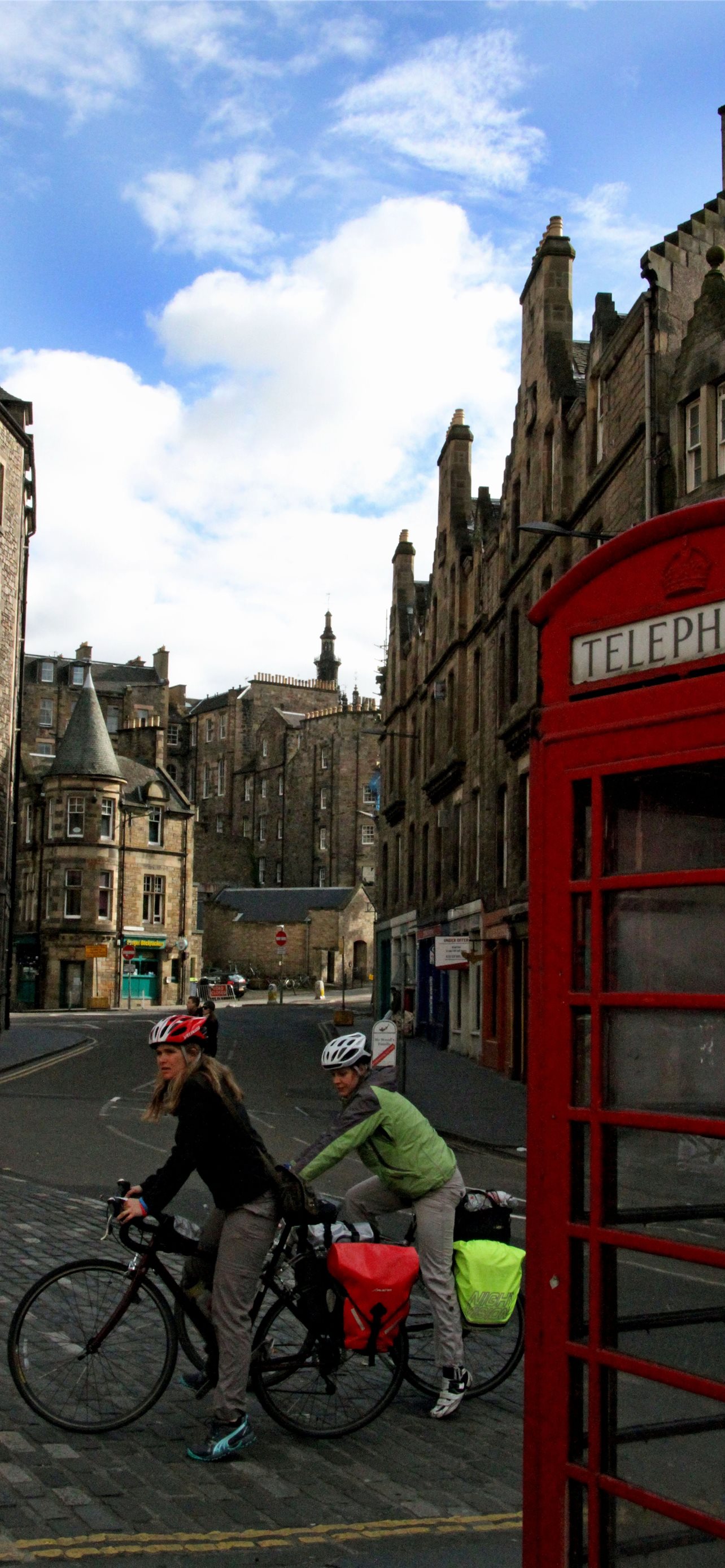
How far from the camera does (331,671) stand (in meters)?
120

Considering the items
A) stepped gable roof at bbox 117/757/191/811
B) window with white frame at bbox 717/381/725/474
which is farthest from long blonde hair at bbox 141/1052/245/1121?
stepped gable roof at bbox 117/757/191/811

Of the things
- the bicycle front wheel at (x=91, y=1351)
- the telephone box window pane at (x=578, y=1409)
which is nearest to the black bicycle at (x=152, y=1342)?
the bicycle front wheel at (x=91, y=1351)

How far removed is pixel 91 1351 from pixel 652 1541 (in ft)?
10.7

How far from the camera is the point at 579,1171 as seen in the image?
3730 millimetres

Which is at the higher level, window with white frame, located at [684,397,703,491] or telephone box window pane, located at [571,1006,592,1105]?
window with white frame, located at [684,397,703,491]

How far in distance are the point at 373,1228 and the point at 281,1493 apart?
1.44m

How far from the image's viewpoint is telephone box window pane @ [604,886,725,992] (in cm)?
343

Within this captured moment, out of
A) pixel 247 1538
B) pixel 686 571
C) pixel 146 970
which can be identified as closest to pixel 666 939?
pixel 686 571

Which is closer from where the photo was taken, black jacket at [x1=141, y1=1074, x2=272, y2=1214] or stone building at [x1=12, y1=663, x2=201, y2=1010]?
black jacket at [x1=141, y1=1074, x2=272, y2=1214]

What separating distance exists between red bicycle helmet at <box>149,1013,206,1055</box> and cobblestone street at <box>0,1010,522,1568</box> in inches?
64.7

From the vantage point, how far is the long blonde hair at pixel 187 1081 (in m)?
5.91

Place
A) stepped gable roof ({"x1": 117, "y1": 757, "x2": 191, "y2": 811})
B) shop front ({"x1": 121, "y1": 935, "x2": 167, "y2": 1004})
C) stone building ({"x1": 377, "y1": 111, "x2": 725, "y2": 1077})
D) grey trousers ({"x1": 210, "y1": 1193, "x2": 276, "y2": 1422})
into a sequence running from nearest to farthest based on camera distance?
grey trousers ({"x1": 210, "y1": 1193, "x2": 276, "y2": 1422}) < stone building ({"x1": 377, "y1": 111, "x2": 725, "y2": 1077}) < shop front ({"x1": 121, "y1": 935, "x2": 167, "y2": 1004}) < stepped gable roof ({"x1": 117, "y1": 757, "x2": 191, "y2": 811})

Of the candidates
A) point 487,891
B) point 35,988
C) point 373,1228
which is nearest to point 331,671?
point 35,988

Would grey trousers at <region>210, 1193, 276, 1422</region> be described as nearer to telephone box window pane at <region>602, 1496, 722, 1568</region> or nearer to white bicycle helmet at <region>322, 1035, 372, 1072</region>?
white bicycle helmet at <region>322, 1035, 372, 1072</region>
